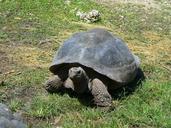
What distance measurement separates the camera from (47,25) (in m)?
9.53

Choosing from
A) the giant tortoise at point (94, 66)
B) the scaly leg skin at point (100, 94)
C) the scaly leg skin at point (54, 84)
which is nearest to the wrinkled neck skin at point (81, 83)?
the giant tortoise at point (94, 66)

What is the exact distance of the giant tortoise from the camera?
6.14 metres

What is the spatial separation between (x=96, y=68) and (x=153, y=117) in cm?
89

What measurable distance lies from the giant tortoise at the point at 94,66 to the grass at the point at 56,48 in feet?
0.58

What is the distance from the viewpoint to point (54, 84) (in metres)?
6.42

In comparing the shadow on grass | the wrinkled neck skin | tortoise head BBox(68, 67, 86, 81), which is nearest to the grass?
the shadow on grass

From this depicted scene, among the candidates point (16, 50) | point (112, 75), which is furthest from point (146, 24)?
point (112, 75)

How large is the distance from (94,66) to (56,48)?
220 centimetres

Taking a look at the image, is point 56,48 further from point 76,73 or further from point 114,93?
point 76,73

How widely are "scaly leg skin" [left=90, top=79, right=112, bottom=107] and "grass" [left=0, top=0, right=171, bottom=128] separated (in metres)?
0.13

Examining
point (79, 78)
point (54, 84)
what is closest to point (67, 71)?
point (54, 84)

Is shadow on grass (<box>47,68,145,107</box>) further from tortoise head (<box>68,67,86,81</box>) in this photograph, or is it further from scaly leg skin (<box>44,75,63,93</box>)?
tortoise head (<box>68,67,86,81</box>)

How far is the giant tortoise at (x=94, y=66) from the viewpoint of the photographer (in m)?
6.14

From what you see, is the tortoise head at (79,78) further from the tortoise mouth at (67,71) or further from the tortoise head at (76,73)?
the tortoise mouth at (67,71)
